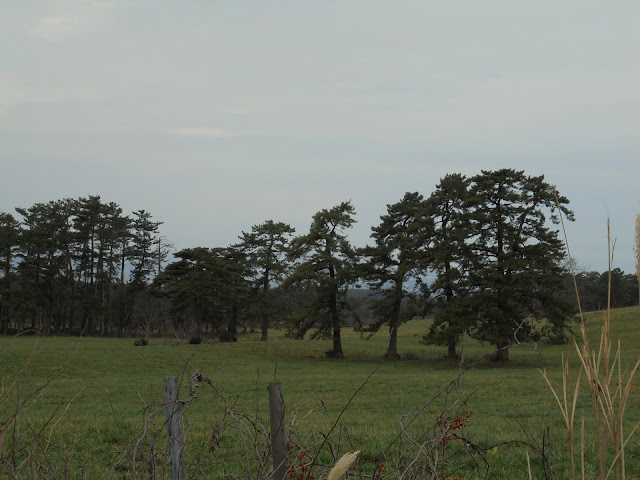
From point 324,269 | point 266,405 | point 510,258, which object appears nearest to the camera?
point 266,405

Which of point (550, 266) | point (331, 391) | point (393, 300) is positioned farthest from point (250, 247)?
point (331, 391)

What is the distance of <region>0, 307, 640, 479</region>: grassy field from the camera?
3664mm

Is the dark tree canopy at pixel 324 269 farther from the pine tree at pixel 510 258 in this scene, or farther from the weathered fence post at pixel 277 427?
the weathered fence post at pixel 277 427

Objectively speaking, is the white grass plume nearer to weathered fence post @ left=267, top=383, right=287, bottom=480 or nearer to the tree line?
weathered fence post @ left=267, top=383, right=287, bottom=480

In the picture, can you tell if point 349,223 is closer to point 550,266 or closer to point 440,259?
point 440,259

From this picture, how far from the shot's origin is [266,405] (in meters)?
13.7

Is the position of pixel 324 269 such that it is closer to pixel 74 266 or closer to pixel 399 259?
pixel 399 259

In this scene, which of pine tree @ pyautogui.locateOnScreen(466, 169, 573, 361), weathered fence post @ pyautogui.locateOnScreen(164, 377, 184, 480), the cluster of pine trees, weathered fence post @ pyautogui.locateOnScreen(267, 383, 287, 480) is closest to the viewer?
weathered fence post @ pyautogui.locateOnScreen(267, 383, 287, 480)

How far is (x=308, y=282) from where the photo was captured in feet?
108

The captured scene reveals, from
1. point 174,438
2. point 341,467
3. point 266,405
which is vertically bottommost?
point 266,405

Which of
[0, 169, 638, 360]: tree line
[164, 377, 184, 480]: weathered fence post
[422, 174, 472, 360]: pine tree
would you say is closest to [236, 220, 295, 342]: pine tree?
[0, 169, 638, 360]: tree line

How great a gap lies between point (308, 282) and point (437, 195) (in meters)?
9.13

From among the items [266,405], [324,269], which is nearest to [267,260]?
[324,269]

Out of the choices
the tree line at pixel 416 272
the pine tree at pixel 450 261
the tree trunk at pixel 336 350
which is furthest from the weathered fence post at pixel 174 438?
the tree trunk at pixel 336 350
